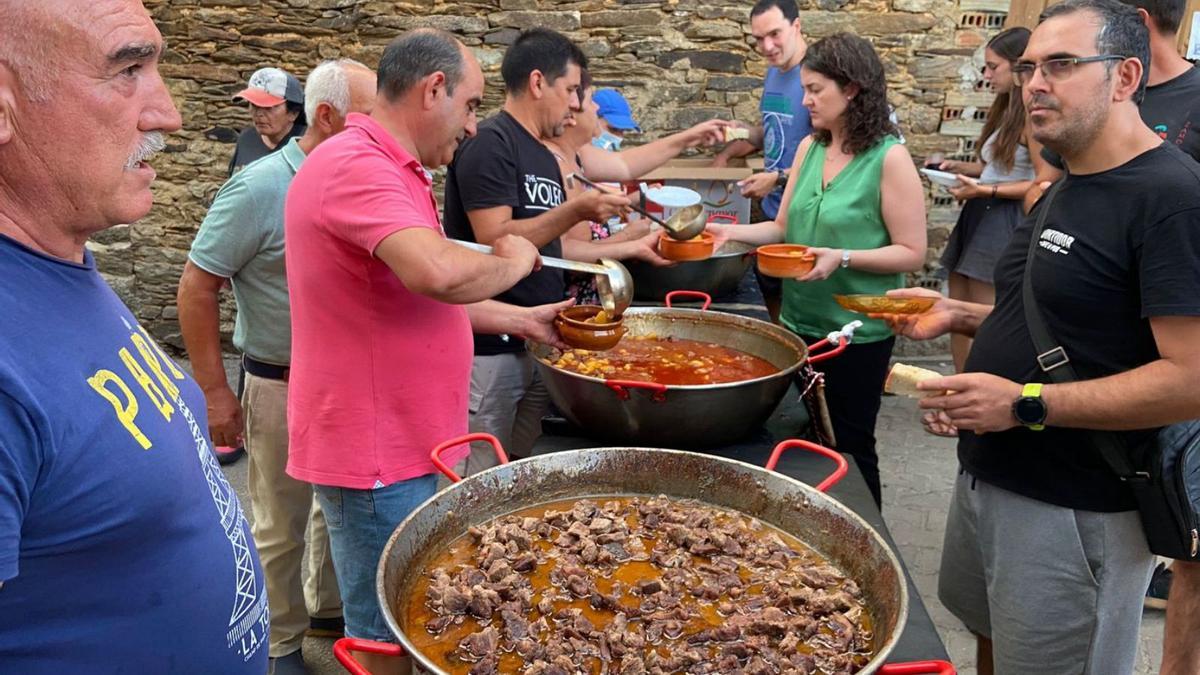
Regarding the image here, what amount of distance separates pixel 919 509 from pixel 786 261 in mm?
2037

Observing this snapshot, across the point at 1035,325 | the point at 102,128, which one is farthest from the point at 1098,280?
the point at 102,128

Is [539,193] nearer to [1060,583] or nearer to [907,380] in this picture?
[907,380]

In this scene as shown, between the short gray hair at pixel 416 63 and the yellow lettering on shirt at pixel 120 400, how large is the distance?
53.9 inches

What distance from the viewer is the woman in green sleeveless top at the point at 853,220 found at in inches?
142

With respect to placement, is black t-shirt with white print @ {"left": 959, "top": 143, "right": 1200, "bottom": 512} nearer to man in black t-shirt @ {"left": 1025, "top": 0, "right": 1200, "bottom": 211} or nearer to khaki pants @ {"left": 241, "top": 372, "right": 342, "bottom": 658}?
man in black t-shirt @ {"left": 1025, "top": 0, "right": 1200, "bottom": 211}

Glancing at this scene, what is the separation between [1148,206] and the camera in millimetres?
2016

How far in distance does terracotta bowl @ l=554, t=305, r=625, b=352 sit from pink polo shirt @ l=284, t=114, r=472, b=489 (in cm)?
36

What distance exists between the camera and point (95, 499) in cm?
117

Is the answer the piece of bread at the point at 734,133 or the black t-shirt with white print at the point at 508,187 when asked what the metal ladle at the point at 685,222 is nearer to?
the black t-shirt with white print at the point at 508,187

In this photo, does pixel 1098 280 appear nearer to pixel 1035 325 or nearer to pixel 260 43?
pixel 1035 325

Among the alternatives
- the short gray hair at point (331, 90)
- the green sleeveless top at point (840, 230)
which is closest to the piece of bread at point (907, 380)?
the green sleeveless top at point (840, 230)

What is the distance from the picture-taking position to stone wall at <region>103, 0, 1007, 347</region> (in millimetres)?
6223

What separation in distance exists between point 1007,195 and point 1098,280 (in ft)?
10.1

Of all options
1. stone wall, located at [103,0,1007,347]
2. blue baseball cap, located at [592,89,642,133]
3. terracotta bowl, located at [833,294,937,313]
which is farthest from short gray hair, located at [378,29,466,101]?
stone wall, located at [103,0,1007,347]
